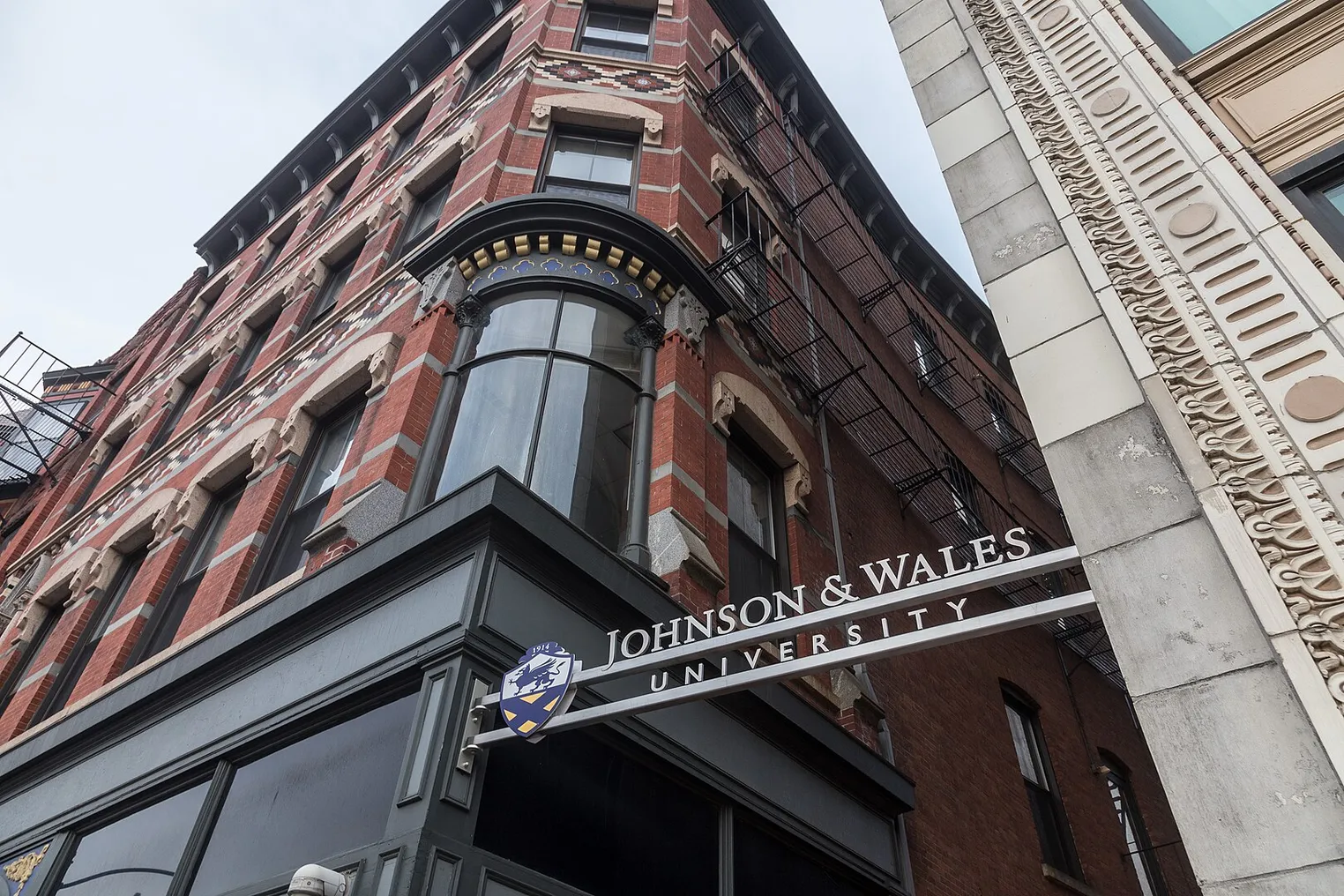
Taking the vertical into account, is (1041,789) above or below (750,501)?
below

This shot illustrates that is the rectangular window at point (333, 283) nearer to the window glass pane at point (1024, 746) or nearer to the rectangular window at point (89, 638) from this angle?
the rectangular window at point (89, 638)

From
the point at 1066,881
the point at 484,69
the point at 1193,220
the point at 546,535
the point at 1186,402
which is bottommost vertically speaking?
the point at 1186,402

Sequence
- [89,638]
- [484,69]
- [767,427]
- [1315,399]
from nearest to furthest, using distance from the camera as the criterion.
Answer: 1. [1315,399]
2. [767,427]
3. [89,638]
4. [484,69]

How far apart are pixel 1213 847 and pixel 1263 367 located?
2260 millimetres

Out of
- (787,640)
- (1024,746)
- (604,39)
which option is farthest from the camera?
(604,39)

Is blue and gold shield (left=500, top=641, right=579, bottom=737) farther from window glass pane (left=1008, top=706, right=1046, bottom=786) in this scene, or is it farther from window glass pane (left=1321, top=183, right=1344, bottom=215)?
window glass pane (left=1008, top=706, right=1046, bottom=786)

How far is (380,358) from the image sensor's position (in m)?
10.7

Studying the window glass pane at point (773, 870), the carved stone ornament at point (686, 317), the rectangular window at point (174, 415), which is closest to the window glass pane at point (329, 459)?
the carved stone ornament at point (686, 317)

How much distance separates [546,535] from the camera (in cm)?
704

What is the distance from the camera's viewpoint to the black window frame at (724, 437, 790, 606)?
10367 mm

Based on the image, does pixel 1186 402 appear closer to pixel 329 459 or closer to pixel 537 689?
pixel 537 689

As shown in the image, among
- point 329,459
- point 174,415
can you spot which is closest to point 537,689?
point 329,459

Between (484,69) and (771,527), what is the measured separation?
11.7 metres

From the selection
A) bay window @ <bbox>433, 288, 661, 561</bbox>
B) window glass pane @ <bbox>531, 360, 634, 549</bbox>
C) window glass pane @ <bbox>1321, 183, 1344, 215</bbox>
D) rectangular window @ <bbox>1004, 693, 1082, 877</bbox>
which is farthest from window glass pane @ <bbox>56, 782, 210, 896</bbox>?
rectangular window @ <bbox>1004, 693, 1082, 877</bbox>
